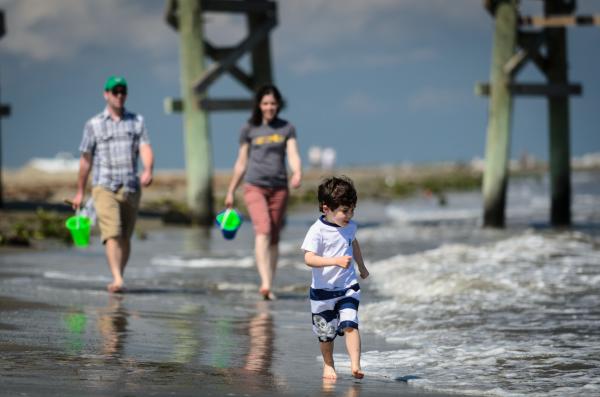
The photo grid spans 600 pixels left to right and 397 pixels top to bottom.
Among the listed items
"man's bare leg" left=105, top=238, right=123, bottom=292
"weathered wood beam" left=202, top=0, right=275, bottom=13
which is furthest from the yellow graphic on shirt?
"weathered wood beam" left=202, top=0, right=275, bottom=13

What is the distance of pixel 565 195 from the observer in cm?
2042

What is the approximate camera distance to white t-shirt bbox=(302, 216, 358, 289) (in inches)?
225

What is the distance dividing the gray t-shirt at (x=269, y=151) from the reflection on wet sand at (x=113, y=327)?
1548 mm

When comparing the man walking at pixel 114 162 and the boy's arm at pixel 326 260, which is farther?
the man walking at pixel 114 162

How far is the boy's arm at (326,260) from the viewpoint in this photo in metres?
5.56

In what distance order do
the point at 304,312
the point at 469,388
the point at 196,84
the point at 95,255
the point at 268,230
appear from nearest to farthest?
the point at 469,388 → the point at 304,312 → the point at 268,230 → the point at 95,255 → the point at 196,84

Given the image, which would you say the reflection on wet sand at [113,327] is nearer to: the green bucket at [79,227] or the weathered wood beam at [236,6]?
the green bucket at [79,227]

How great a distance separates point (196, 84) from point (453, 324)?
10.8 meters

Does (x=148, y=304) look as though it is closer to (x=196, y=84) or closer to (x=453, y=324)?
(x=453, y=324)

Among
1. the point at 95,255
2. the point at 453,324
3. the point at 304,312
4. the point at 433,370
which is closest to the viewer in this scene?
the point at 433,370

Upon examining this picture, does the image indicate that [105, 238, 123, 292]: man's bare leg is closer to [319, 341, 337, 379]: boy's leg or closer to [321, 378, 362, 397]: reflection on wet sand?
[319, 341, 337, 379]: boy's leg

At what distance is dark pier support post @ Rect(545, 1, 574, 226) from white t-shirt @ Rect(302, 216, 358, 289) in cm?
1422

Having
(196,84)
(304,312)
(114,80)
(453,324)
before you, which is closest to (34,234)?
(196,84)

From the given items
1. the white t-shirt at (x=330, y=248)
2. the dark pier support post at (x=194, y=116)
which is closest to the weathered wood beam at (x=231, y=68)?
the dark pier support post at (x=194, y=116)
